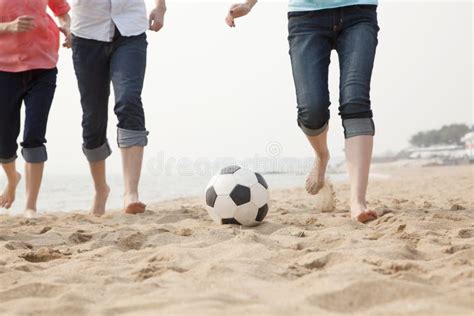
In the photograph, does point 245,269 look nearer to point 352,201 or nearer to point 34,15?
point 352,201

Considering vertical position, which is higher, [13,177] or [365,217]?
[13,177]

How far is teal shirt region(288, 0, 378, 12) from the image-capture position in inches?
158

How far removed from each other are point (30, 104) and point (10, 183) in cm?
94

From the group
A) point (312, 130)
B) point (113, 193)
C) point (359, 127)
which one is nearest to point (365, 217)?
point (359, 127)

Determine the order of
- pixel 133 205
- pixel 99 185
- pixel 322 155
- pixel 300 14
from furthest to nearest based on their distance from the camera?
1. pixel 99 185
2. pixel 133 205
3. pixel 322 155
4. pixel 300 14

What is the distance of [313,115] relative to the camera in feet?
A: 13.4

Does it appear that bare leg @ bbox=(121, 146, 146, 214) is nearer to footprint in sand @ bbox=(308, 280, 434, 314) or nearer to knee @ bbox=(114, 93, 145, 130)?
knee @ bbox=(114, 93, 145, 130)

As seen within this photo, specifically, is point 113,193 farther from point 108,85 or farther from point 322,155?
point 322,155

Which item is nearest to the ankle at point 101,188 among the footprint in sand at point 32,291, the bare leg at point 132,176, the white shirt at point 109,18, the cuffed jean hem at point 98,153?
the cuffed jean hem at point 98,153

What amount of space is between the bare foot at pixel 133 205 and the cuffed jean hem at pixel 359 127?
5.55ft

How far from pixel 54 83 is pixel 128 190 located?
1229 millimetres

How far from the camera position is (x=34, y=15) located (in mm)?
5133

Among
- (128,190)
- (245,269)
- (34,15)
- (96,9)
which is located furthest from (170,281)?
(34,15)

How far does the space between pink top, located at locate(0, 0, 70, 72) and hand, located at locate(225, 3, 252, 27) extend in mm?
1719
